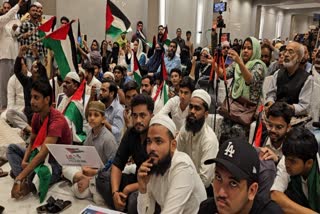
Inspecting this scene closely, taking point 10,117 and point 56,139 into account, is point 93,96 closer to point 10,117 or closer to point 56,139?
point 56,139

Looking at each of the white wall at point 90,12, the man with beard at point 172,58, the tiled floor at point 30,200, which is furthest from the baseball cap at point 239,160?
the white wall at point 90,12

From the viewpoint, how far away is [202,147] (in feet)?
8.55

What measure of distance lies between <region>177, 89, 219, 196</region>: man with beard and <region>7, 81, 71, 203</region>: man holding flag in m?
0.98

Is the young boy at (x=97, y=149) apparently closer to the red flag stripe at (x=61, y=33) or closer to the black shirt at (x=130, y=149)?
the black shirt at (x=130, y=149)

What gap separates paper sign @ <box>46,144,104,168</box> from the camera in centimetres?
255

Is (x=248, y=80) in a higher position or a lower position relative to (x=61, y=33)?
lower

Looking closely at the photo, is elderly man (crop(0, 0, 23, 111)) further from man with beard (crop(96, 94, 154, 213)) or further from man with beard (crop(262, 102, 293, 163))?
man with beard (crop(262, 102, 293, 163))

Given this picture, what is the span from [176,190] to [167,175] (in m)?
0.11

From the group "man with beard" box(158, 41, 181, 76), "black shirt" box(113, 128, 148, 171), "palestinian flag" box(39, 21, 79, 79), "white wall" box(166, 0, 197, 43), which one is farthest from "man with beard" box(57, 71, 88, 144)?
"white wall" box(166, 0, 197, 43)

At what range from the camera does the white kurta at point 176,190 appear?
1.77m

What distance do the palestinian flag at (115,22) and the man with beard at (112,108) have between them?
988 mm

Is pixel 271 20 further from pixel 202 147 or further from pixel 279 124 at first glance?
pixel 279 124

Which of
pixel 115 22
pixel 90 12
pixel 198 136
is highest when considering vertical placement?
pixel 90 12

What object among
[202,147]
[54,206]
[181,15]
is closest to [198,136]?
[202,147]
